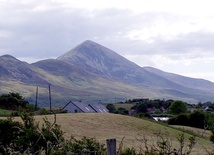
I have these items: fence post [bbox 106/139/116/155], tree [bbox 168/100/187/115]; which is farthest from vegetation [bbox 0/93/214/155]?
fence post [bbox 106/139/116/155]

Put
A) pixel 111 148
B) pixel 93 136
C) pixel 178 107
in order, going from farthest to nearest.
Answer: pixel 178 107 → pixel 93 136 → pixel 111 148

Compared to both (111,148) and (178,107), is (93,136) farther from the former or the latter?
(178,107)

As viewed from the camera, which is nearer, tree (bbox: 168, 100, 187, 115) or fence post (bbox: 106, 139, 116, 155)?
fence post (bbox: 106, 139, 116, 155)


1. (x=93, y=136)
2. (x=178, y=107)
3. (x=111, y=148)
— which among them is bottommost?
(x=93, y=136)

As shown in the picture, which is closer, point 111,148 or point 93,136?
point 111,148

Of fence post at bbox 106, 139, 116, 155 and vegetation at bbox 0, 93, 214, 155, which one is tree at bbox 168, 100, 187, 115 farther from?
fence post at bbox 106, 139, 116, 155

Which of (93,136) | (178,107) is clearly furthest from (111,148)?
(178,107)

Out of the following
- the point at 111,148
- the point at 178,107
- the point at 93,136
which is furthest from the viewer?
the point at 178,107

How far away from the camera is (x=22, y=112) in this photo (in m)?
17.1

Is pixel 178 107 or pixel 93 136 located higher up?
pixel 178 107

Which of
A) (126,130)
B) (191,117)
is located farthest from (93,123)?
(191,117)

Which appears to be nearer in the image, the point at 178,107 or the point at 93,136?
the point at 93,136

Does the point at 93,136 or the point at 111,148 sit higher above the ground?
the point at 111,148

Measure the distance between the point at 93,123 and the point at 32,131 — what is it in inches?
1709
